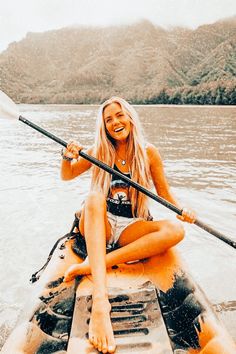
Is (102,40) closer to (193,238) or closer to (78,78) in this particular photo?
(78,78)

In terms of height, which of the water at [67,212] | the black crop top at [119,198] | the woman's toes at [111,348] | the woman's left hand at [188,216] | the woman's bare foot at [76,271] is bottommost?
the water at [67,212]

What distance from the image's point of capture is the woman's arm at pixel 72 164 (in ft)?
10.2

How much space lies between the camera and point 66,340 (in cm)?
199

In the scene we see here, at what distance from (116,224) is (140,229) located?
0.19 m

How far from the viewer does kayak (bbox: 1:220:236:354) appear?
6.25 feet

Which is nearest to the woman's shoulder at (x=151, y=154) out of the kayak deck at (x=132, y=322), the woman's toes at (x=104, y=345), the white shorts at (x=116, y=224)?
the white shorts at (x=116, y=224)

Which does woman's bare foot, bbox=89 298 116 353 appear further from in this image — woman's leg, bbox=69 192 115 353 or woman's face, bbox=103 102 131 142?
woman's face, bbox=103 102 131 142

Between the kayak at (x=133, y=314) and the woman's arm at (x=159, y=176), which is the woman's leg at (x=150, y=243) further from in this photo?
the woman's arm at (x=159, y=176)

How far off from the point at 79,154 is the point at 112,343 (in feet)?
5.29

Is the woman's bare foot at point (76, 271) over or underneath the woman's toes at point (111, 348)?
over

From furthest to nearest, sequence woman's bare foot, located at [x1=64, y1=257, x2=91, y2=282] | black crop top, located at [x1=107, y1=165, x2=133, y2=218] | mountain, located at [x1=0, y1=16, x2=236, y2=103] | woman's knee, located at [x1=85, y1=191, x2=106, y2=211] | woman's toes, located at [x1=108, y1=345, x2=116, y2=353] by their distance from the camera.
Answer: mountain, located at [x1=0, y1=16, x2=236, y2=103], black crop top, located at [x1=107, y1=165, x2=133, y2=218], woman's knee, located at [x1=85, y1=191, x2=106, y2=211], woman's bare foot, located at [x1=64, y1=257, x2=91, y2=282], woman's toes, located at [x1=108, y1=345, x2=116, y2=353]

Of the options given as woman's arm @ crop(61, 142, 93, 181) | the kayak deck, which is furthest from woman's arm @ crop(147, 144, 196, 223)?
the kayak deck

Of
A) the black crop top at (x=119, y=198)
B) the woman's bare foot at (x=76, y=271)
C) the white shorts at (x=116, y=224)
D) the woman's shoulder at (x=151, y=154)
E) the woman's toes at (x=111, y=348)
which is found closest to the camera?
the woman's toes at (x=111, y=348)

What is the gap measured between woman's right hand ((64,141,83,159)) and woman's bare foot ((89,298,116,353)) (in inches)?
52.0
